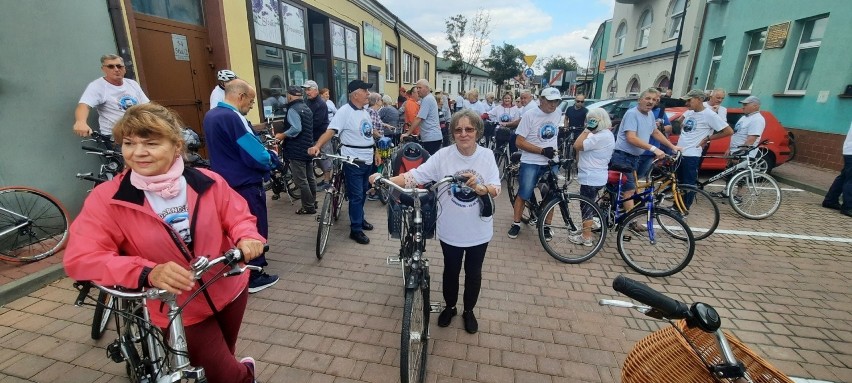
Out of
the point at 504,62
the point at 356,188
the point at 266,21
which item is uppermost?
the point at 504,62

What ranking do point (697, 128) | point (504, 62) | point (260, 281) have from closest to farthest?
point (260, 281) < point (697, 128) < point (504, 62)

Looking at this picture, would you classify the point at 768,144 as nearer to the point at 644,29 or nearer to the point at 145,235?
the point at 145,235

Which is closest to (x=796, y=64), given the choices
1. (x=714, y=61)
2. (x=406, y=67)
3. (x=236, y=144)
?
(x=714, y=61)

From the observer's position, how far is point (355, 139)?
183 inches

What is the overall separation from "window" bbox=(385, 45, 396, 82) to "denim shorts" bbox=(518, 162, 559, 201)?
43.4 ft

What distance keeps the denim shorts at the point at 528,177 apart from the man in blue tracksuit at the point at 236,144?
3098mm

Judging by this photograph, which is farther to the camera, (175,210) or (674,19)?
(674,19)

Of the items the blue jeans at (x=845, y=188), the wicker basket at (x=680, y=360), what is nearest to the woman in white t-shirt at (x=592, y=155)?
the wicker basket at (x=680, y=360)

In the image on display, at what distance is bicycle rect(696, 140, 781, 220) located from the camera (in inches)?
228

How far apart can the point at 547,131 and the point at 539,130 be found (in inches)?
3.9

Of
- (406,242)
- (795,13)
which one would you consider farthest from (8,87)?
(795,13)

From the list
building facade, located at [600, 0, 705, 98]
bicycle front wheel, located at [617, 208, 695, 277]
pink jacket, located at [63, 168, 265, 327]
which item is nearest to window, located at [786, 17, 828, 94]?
building facade, located at [600, 0, 705, 98]

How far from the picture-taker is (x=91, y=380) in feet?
8.01

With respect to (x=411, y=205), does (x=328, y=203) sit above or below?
below
